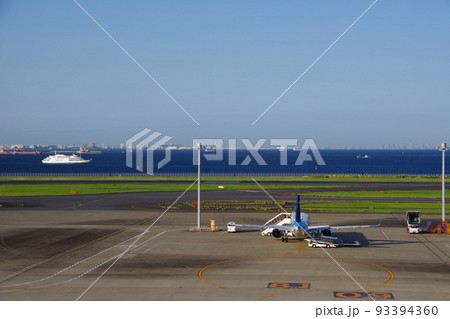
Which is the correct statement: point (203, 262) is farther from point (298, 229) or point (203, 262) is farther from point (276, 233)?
point (276, 233)

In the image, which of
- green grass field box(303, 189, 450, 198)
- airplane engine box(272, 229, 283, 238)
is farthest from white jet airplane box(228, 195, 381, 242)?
green grass field box(303, 189, 450, 198)

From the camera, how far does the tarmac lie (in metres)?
31.4

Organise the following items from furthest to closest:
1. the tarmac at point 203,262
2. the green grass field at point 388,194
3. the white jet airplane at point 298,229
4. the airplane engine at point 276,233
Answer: the green grass field at point 388,194 → the airplane engine at point 276,233 → the white jet airplane at point 298,229 → the tarmac at point 203,262

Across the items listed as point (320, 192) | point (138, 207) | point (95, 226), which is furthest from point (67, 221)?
point (320, 192)

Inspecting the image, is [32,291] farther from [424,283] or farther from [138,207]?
[138,207]

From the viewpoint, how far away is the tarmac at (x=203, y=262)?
→ 103ft

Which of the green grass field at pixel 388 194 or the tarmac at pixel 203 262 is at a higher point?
the green grass field at pixel 388 194

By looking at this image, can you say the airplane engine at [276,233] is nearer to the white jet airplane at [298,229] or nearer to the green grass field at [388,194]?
the white jet airplane at [298,229]

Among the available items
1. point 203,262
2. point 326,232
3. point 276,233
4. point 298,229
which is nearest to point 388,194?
point 326,232

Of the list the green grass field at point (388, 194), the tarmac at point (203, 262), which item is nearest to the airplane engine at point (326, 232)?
the tarmac at point (203, 262)

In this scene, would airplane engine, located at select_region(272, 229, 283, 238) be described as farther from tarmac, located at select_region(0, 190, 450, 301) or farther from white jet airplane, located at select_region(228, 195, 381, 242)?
tarmac, located at select_region(0, 190, 450, 301)

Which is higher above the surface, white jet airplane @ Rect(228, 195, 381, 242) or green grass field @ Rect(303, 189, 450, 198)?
green grass field @ Rect(303, 189, 450, 198)

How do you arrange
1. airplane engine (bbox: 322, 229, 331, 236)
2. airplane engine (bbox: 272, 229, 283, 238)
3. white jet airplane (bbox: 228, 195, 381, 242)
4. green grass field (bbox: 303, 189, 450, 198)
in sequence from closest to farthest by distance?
white jet airplane (bbox: 228, 195, 381, 242)
airplane engine (bbox: 322, 229, 331, 236)
airplane engine (bbox: 272, 229, 283, 238)
green grass field (bbox: 303, 189, 450, 198)

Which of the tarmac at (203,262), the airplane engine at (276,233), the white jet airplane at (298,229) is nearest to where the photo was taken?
the tarmac at (203,262)
